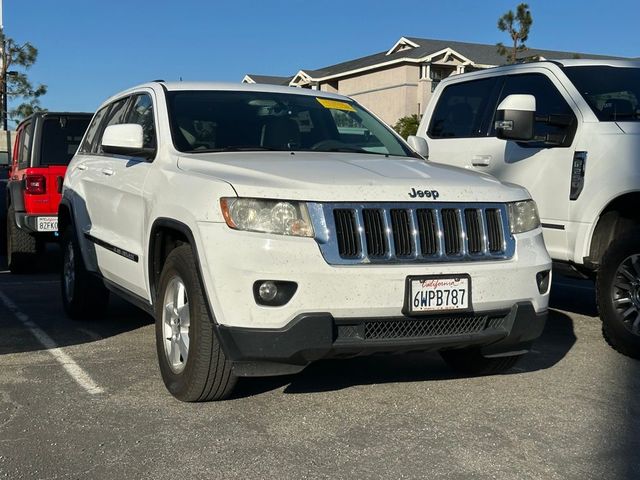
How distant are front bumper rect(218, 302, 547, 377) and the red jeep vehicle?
601 centimetres

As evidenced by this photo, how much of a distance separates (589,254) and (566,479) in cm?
277

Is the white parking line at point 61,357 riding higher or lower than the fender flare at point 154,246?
lower

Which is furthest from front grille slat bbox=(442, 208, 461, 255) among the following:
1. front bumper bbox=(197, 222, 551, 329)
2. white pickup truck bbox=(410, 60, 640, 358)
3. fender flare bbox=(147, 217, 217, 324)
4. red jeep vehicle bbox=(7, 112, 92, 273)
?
red jeep vehicle bbox=(7, 112, 92, 273)

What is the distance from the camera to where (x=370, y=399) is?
4.53 metres

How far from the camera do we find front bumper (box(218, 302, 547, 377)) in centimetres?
388

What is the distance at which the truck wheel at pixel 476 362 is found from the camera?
192 inches

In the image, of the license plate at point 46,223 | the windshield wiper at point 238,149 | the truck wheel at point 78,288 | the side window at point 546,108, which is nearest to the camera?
the windshield wiper at point 238,149

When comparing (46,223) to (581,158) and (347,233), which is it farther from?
(347,233)

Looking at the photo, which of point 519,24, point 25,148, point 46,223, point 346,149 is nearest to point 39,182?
point 46,223

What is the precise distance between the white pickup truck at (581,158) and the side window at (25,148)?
17.3 feet

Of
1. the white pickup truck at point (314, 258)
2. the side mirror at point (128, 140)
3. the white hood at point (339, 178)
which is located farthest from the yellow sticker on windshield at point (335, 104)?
the side mirror at point (128, 140)

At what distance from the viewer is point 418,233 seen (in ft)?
13.3

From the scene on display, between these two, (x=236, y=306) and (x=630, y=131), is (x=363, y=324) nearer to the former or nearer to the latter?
(x=236, y=306)

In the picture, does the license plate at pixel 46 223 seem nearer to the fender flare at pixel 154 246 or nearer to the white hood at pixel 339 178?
the fender flare at pixel 154 246
